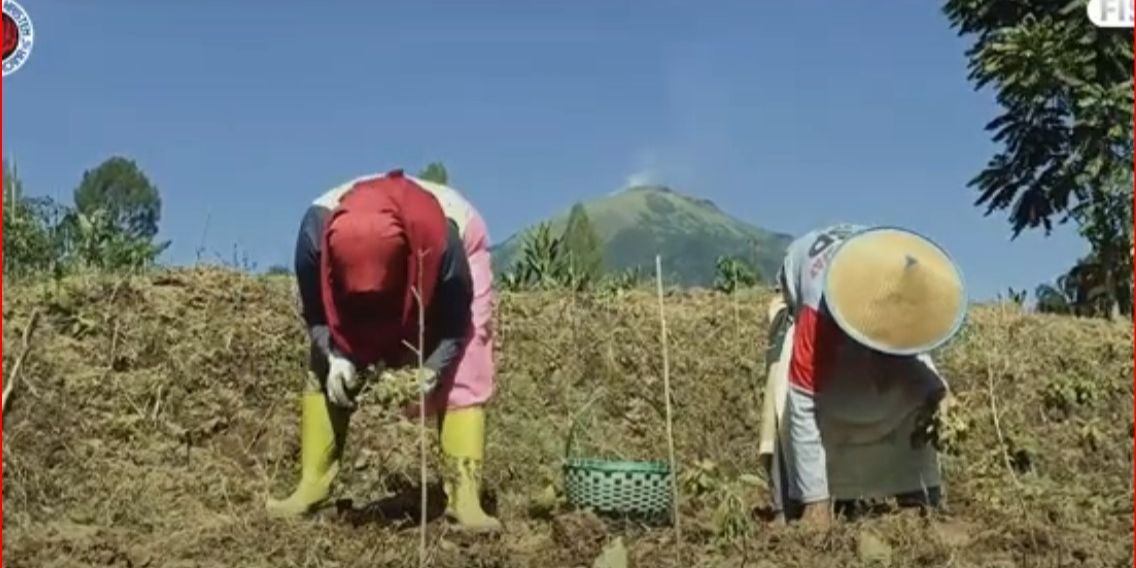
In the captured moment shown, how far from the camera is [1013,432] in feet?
22.6

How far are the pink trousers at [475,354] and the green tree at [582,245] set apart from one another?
3880 millimetres

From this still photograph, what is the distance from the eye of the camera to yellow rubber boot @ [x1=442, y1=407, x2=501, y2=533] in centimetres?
487

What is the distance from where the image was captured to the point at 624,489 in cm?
476

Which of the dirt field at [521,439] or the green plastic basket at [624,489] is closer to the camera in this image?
the dirt field at [521,439]

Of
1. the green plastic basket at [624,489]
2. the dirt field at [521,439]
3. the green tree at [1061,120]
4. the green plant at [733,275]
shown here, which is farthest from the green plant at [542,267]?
the green tree at [1061,120]

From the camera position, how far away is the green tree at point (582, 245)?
360 inches

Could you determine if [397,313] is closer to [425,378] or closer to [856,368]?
[425,378]

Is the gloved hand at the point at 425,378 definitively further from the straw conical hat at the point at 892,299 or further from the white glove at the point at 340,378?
the straw conical hat at the point at 892,299

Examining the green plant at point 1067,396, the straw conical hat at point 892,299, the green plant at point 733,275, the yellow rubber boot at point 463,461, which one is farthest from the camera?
the green plant at point 733,275

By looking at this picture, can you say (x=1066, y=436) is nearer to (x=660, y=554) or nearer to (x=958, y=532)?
(x=958, y=532)

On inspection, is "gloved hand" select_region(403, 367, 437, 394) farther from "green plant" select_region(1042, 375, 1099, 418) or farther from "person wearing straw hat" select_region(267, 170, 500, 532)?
"green plant" select_region(1042, 375, 1099, 418)

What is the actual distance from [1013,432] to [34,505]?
4.03 meters

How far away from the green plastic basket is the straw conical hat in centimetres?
76

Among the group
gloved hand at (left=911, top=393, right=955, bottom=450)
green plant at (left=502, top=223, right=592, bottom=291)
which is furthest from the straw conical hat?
green plant at (left=502, top=223, right=592, bottom=291)
